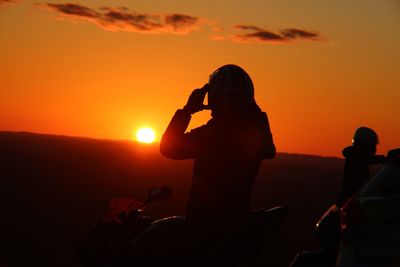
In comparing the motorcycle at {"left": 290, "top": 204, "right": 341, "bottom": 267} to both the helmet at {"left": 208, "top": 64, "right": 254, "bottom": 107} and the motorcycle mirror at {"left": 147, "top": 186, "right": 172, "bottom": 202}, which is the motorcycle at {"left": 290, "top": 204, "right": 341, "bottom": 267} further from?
the helmet at {"left": 208, "top": 64, "right": 254, "bottom": 107}

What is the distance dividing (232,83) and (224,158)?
2.11 feet

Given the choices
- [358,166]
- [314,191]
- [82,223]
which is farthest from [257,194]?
[358,166]

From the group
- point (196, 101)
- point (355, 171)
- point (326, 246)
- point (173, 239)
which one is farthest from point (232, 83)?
point (355, 171)

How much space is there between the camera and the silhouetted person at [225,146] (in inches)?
282

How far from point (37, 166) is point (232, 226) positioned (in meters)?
55.1

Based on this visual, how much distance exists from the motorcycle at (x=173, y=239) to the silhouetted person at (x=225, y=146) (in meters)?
0.19

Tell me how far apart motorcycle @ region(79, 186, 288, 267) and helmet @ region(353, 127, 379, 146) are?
174 inches

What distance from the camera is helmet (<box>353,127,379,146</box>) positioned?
11.6 m

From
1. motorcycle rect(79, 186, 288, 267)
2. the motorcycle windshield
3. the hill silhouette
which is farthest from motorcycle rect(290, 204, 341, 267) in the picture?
the hill silhouette

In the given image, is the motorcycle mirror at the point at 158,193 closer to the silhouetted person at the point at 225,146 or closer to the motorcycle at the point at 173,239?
the motorcycle at the point at 173,239

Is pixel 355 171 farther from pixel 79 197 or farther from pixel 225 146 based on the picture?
pixel 79 197

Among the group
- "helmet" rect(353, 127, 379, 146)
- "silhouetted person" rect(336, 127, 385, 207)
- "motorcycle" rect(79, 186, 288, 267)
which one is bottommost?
"motorcycle" rect(79, 186, 288, 267)

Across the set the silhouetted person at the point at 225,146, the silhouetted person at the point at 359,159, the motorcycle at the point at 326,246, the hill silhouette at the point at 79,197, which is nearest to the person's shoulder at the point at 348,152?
the silhouetted person at the point at 359,159

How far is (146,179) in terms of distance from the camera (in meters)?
57.8
